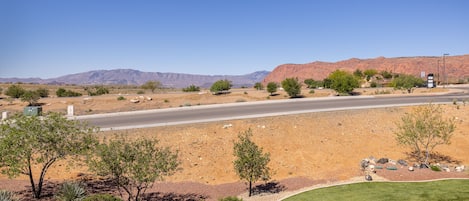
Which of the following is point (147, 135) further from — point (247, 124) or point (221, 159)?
point (247, 124)

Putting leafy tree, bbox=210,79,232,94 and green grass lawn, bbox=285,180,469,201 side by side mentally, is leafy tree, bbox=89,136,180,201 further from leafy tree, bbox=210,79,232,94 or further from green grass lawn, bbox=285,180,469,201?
leafy tree, bbox=210,79,232,94

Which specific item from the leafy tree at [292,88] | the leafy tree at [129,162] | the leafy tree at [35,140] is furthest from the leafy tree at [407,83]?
the leafy tree at [35,140]

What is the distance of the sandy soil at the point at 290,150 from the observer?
21.0 metres

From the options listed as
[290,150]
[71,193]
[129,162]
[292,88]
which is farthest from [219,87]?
[129,162]

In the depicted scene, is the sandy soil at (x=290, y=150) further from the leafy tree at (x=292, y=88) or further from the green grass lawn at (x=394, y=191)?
the leafy tree at (x=292, y=88)

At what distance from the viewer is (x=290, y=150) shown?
27328 millimetres

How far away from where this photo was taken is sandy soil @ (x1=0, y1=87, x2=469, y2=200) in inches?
825

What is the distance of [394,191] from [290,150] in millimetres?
10871

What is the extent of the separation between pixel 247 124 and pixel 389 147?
504 inches

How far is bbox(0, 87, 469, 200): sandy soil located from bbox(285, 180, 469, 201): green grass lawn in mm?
1978

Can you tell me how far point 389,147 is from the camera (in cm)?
2856

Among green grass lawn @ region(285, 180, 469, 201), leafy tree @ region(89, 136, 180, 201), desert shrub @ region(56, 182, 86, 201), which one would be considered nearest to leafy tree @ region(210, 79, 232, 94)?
green grass lawn @ region(285, 180, 469, 201)

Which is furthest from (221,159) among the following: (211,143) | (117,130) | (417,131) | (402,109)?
(402,109)

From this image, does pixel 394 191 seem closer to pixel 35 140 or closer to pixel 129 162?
pixel 129 162
